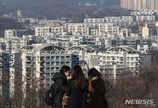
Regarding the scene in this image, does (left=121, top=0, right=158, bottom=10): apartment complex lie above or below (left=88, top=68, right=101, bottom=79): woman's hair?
Answer: above

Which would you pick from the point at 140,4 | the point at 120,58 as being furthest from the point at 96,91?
the point at 140,4

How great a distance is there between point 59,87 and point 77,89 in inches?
6.0

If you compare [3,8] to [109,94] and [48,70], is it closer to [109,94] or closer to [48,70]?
[48,70]

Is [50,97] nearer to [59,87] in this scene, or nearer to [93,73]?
[59,87]

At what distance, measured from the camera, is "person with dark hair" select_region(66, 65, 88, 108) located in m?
4.01

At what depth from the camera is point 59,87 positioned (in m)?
4.11

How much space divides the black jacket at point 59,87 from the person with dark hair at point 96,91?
6.7 inches

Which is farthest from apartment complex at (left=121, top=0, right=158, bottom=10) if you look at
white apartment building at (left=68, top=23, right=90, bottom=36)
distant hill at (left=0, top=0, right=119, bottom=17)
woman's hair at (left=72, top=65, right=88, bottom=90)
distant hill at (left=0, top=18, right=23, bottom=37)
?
woman's hair at (left=72, top=65, right=88, bottom=90)

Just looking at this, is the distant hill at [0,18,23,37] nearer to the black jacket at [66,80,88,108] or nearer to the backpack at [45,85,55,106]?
the backpack at [45,85,55,106]

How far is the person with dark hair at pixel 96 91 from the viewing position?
4.10m

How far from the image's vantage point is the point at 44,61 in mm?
16141

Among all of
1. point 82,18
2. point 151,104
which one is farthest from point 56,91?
point 82,18

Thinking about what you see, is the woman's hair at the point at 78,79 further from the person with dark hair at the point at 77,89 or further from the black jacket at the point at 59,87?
the black jacket at the point at 59,87

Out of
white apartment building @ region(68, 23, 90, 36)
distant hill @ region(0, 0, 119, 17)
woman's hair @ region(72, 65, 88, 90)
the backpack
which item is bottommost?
the backpack
